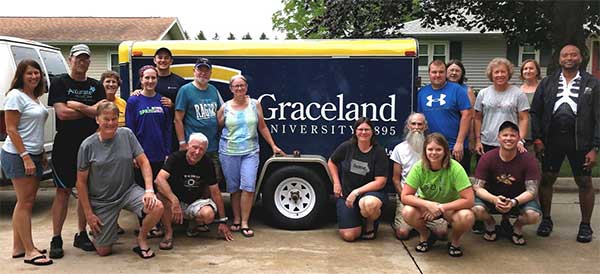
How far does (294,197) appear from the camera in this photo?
238 inches

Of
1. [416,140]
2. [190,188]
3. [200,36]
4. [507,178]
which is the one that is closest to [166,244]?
[190,188]

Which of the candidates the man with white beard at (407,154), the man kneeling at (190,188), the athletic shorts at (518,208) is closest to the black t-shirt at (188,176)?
the man kneeling at (190,188)

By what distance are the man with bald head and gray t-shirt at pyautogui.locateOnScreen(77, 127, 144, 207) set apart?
4.01 metres

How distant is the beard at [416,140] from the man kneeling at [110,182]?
247 cm

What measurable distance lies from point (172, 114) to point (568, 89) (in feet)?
13.1

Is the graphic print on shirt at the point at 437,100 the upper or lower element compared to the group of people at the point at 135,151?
upper

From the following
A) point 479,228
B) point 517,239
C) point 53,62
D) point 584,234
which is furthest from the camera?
point 53,62

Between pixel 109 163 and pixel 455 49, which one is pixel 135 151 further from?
pixel 455 49

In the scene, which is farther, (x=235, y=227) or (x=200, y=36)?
(x=200, y=36)

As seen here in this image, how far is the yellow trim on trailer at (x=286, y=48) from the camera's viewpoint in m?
5.88

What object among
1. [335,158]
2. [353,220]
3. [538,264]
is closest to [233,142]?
[335,158]

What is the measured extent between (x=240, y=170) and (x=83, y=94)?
1.68 metres

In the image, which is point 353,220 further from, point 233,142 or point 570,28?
point 570,28

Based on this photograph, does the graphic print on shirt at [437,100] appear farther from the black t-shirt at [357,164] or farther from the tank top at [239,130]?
the tank top at [239,130]
